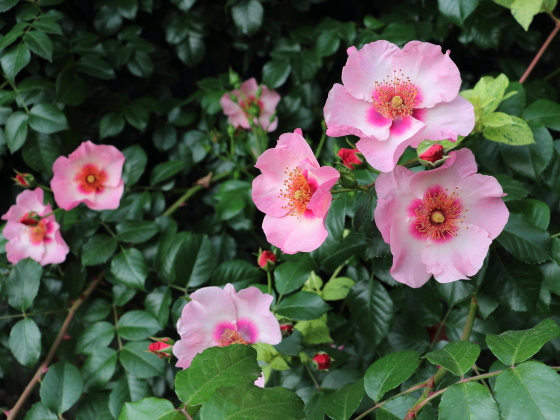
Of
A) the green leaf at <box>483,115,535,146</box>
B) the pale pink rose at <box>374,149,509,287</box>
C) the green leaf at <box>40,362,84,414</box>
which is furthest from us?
the green leaf at <box>40,362,84,414</box>

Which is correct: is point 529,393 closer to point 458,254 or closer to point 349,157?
point 458,254

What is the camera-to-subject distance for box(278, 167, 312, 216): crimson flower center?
2.21ft

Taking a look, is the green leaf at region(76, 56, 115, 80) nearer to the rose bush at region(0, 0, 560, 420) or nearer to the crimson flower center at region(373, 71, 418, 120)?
the rose bush at region(0, 0, 560, 420)

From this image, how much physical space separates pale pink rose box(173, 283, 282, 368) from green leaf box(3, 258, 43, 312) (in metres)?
0.48

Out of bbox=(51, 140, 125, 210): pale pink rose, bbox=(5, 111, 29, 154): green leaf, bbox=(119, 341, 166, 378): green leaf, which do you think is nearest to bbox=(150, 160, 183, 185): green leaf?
bbox=(51, 140, 125, 210): pale pink rose

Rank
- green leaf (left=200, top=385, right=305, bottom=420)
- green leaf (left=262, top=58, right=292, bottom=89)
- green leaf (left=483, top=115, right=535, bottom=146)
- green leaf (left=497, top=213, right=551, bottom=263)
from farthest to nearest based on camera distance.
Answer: green leaf (left=262, top=58, right=292, bottom=89)
green leaf (left=483, top=115, right=535, bottom=146)
green leaf (left=497, top=213, right=551, bottom=263)
green leaf (left=200, top=385, right=305, bottom=420)

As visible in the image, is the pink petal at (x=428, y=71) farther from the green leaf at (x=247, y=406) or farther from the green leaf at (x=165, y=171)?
the green leaf at (x=165, y=171)

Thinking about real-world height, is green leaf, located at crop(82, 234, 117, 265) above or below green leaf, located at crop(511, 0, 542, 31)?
below

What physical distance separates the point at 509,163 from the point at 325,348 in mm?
527

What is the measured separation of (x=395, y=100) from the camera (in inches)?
27.0

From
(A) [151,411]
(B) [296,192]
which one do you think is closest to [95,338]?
(A) [151,411]

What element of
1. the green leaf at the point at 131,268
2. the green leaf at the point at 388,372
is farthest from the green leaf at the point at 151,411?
the green leaf at the point at 131,268

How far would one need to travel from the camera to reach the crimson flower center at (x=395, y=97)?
68 cm

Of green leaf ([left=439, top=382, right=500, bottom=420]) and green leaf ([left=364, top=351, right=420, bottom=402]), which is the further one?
green leaf ([left=364, top=351, right=420, bottom=402])
